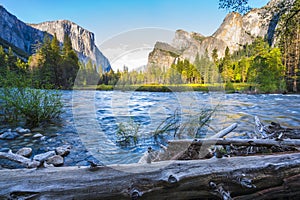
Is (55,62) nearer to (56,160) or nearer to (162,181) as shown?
A: (56,160)

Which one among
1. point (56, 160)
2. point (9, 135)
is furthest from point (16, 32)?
point (56, 160)

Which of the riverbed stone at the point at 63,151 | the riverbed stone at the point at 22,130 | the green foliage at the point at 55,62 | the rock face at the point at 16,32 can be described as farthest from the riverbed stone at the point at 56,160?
the rock face at the point at 16,32

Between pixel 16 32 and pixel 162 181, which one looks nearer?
pixel 162 181

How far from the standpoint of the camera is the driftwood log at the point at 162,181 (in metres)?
1.47

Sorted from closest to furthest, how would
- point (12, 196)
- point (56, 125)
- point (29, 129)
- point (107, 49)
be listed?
point (12, 196)
point (107, 49)
point (29, 129)
point (56, 125)

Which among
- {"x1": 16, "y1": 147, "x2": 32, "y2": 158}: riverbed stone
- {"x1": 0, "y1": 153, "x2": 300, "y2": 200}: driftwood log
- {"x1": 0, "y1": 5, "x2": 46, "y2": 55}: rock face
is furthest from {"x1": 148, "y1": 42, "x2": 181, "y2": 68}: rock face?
{"x1": 0, "y1": 5, "x2": 46, "y2": 55}: rock face

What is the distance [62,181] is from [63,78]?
25.7 metres

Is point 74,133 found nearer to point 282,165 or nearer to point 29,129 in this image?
point 29,129

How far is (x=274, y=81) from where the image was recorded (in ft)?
77.5

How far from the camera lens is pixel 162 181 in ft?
5.07

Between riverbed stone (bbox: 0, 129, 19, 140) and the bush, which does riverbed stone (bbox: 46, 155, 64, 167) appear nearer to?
riverbed stone (bbox: 0, 129, 19, 140)

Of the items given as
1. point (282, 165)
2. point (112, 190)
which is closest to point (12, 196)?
point (112, 190)

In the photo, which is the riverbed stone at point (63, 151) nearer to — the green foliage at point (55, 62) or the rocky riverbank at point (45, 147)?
the rocky riverbank at point (45, 147)

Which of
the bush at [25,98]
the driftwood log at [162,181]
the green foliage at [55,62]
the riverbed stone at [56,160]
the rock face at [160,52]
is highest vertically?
the green foliage at [55,62]
